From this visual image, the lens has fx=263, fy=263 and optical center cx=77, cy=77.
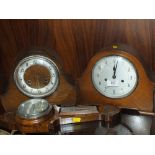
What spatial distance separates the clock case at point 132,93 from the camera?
3.25 feet

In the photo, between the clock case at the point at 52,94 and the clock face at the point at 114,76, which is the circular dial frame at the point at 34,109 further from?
the clock face at the point at 114,76

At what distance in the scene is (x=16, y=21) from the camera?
1085 millimetres

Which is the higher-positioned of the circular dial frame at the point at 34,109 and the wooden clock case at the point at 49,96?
the wooden clock case at the point at 49,96

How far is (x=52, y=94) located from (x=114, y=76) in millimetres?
265

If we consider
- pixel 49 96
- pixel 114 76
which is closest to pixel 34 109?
pixel 49 96

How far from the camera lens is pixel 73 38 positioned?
3.62ft

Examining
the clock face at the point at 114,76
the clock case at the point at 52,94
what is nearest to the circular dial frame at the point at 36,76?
the clock case at the point at 52,94

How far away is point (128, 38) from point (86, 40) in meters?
0.17

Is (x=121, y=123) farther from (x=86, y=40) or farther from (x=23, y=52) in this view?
(x=23, y=52)

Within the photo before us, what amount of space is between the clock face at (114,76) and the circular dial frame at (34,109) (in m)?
0.23

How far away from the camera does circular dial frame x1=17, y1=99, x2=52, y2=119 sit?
2.99ft
